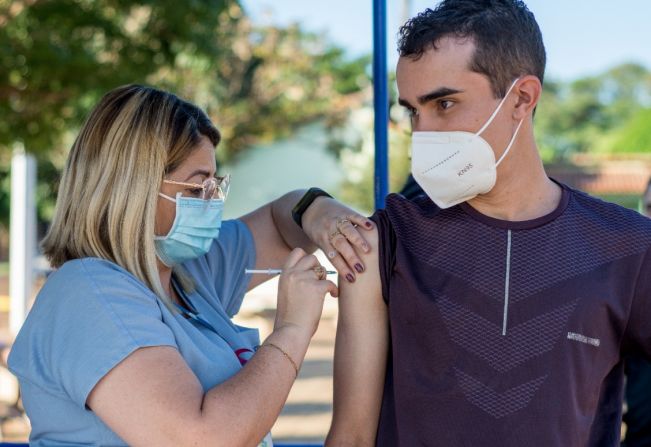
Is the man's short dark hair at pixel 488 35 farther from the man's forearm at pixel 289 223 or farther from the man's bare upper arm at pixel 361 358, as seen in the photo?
the man's forearm at pixel 289 223

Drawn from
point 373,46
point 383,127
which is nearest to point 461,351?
point 383,127

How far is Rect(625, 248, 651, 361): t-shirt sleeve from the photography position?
5.94 ft

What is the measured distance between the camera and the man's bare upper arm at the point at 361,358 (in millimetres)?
1902

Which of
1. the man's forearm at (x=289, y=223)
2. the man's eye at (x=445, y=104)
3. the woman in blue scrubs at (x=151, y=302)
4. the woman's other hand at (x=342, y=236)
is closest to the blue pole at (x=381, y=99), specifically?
the man's forearm at (x=289, y=223)

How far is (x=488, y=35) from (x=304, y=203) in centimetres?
70

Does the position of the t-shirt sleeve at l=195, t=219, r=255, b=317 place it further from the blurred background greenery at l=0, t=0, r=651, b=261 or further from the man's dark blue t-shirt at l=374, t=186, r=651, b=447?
the blurred background greenery at l=0, t=0, r=651, b=261

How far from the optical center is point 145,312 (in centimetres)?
185

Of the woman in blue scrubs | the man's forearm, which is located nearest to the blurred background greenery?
the man's forearm

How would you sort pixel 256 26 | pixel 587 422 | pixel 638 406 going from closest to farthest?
pixel 587 422
pixel 638 406
pixel 256 26

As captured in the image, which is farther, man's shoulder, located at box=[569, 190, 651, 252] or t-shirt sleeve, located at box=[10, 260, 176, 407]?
man's shoulder, located at box=[569, 190, 651, 252]

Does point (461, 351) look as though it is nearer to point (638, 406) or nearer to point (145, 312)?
point (145, 312)

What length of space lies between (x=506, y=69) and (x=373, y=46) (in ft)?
2.84

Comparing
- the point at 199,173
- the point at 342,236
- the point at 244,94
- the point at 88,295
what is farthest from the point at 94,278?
the point at 244,94

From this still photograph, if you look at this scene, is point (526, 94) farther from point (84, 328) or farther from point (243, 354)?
point (84, 328)
